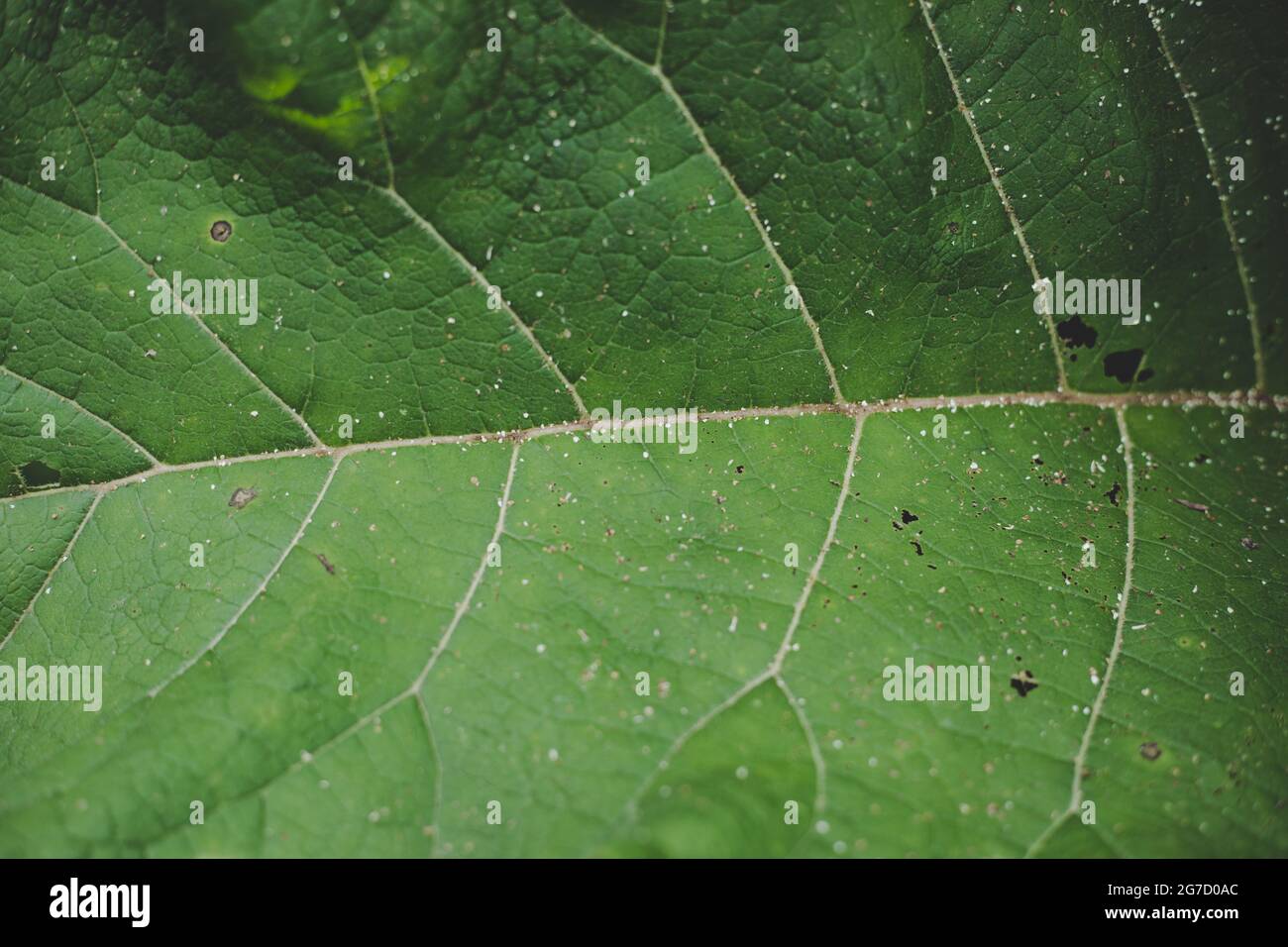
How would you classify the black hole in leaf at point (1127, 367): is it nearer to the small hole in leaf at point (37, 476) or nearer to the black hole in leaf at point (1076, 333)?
the black hole in leaf at point (1076, 333)

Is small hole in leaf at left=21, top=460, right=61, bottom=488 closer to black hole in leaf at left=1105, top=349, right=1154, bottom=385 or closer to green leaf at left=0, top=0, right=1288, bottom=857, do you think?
green leaf at left=0, top=0, right=1288, bottom=857

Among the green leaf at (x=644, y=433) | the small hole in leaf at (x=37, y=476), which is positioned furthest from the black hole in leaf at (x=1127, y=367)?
the small hole in leaf at (x=37, y=476)

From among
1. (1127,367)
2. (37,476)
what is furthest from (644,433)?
(37,476)

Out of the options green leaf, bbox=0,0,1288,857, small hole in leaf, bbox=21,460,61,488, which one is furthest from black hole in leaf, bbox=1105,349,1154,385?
small hole in leaf, bbox=21,460,61,488

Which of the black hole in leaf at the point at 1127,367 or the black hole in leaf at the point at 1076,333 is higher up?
the black hole in leaf at the point at 1076,333

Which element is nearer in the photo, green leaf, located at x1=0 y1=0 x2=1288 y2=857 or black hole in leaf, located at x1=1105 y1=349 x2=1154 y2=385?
green leaf, located at x1=0 y1=0 x2=1288 y2=857

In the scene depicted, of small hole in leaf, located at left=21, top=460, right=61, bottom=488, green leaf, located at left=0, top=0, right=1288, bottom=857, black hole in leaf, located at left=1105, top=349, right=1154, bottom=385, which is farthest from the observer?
black hole in leaf, located at left=1105, top=349, right=1154, bottom=385

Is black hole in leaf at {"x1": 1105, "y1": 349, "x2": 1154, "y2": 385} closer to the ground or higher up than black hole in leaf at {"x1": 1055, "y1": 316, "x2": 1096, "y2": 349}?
closer to the ground
